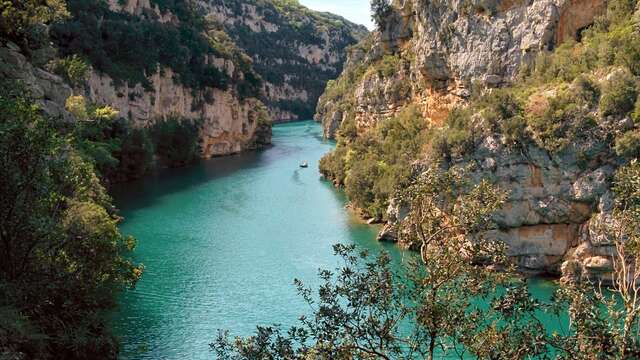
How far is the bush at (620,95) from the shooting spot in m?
31.1

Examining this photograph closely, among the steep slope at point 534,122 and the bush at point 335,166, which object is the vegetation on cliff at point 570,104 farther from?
the bush at point 335,166

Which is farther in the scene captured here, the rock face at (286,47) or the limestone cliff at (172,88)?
the rock face at (286,47)

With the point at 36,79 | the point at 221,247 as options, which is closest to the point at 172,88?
the point at 221,247

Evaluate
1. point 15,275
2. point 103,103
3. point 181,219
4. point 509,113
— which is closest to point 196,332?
point 15,275

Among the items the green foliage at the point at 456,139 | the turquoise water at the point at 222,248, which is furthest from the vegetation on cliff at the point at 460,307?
the green foliage at the point at 456,139

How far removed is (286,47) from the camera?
573 ft

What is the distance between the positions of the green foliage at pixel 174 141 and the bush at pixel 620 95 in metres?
55.8

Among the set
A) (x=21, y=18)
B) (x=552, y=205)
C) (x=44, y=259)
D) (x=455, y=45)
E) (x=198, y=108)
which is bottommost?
(x=44, y=259)

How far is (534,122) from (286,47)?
146086 millimetres

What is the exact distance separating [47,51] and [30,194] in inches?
793

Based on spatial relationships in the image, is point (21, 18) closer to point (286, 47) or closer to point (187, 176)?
point (187, 176)

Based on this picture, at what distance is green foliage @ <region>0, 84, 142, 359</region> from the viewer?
18141 millimetres

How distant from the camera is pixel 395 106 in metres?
60.7

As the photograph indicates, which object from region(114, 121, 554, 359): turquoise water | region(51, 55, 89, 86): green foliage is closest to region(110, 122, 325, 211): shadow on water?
region(114, 121, 554, 359): turquoise water
